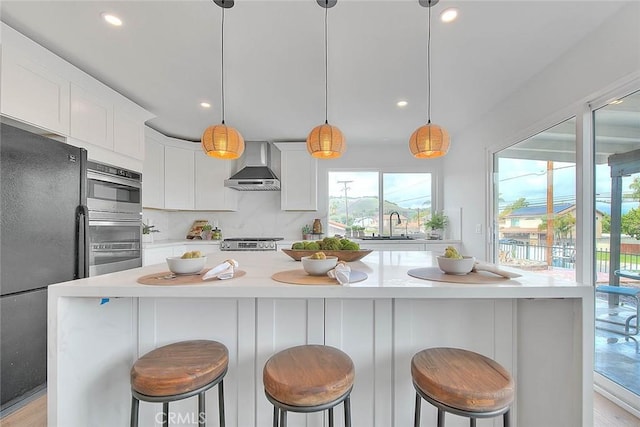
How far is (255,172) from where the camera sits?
4.00 metres

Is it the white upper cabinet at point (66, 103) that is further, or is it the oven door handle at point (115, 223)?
the oven door handle at point (115, 223)

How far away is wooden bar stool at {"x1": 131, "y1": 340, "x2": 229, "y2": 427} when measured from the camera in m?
0.93

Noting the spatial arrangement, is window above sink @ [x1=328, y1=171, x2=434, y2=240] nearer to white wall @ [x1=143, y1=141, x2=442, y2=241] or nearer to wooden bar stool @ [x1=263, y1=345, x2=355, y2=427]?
white wall @ [x1=143, y1=141, x2=442, y2=241]

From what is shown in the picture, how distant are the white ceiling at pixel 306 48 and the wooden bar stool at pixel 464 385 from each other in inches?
72.4

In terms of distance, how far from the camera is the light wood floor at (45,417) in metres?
1.55

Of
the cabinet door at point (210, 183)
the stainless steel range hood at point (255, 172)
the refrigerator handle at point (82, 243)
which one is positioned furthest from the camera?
the cabinet door at point (210, 183)

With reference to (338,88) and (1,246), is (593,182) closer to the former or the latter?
(338,88)

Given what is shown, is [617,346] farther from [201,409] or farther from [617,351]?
[201,409]

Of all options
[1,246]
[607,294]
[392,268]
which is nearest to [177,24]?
[1,246]

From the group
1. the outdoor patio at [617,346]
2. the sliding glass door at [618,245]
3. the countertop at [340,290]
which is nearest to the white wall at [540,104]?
the sliding glass door at [618,245]

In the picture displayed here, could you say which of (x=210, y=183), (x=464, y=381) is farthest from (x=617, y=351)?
(x=210, y=183)

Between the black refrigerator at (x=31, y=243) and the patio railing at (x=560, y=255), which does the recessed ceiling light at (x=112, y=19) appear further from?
the patio railing at (x=560, y=255)

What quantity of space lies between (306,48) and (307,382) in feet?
6.66

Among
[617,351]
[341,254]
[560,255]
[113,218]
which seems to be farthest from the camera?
[113,218]
